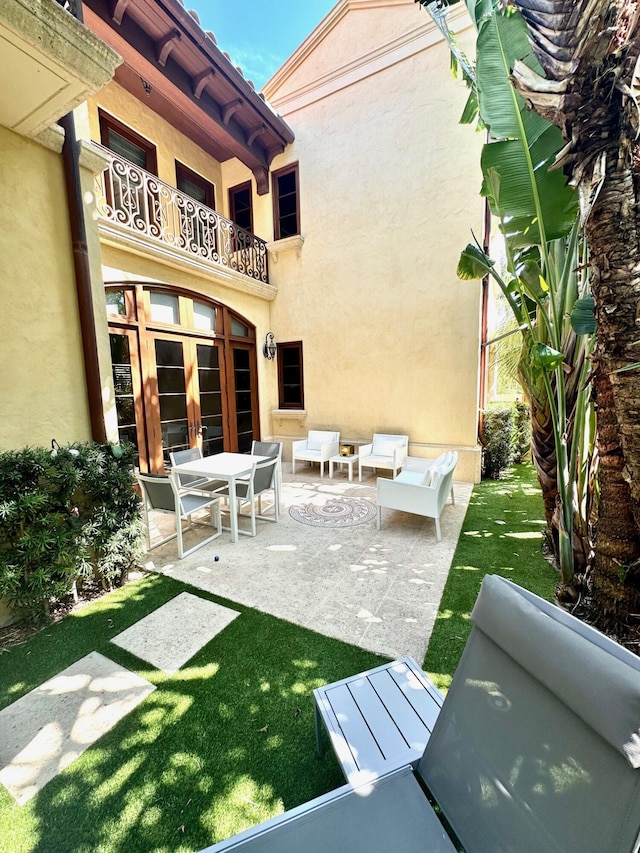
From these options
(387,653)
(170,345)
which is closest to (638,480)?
(387,653)

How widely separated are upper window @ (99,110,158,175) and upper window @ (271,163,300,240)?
3.13m

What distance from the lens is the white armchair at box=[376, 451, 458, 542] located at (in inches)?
189

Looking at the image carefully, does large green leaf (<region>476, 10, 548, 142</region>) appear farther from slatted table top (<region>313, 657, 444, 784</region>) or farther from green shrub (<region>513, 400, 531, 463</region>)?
green shrub (<region>513, 400, 531, 463</region>)

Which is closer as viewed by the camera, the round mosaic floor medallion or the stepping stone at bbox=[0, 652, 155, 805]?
the stepping stone at bbox=[0, 652, 155, 805]

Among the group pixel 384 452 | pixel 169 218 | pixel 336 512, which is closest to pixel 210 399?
pixel 169 218

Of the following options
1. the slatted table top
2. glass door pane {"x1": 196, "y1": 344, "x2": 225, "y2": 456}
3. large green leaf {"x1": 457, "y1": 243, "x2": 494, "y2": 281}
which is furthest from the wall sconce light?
the slatted table top

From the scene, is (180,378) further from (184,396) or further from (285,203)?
(285,203)

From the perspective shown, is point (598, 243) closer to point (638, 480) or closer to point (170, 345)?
point (638, 480)

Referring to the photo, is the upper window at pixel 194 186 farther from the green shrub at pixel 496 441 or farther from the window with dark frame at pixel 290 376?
the green shrub at pixel 496 441

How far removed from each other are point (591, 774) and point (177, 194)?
362 inches

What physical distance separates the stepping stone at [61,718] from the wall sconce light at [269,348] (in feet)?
25.7

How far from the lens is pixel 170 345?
280 inches

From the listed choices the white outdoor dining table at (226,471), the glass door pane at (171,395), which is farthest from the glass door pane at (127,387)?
the white outdoor dining table at (226,471)

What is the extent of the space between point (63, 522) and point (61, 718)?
1668mm
